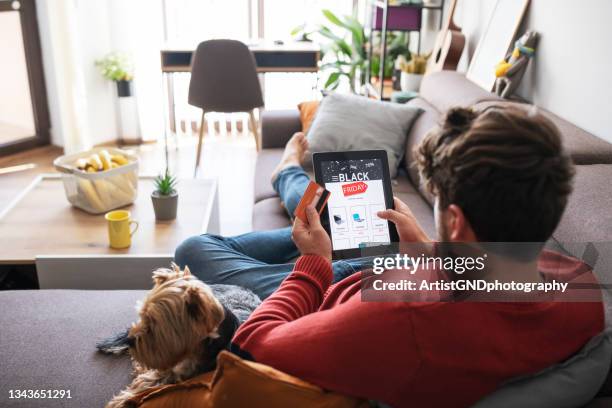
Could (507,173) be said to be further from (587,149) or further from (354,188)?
(587,149)

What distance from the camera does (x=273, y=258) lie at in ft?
5.83

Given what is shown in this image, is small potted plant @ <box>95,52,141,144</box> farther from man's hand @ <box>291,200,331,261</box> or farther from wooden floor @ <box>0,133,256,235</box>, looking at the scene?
man's hand @ <box>291,200,331,261</box>

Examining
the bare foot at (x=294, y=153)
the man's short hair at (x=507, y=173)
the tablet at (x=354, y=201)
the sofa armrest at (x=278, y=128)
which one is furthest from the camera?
the sofa armrest at (x=278, y=128)

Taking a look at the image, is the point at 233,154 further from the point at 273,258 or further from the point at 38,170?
the point at 273,258

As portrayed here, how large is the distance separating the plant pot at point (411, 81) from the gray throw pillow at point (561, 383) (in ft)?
9.20

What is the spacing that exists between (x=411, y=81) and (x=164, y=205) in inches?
77.9

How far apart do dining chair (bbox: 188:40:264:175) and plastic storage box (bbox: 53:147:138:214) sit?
1521 millimetres

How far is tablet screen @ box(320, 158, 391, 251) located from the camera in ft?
4.72

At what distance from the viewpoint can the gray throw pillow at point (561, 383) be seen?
843 mm

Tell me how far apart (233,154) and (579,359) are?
3.62 metres

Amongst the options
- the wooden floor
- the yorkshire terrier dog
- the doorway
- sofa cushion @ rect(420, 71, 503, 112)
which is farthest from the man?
the doorway

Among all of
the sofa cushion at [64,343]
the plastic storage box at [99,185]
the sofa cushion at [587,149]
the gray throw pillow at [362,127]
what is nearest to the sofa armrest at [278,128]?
the gray throw pillow at [362,127]

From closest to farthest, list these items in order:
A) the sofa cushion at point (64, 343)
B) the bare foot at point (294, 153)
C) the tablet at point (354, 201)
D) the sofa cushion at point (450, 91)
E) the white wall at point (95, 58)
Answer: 1. the sofa cushion at point (64, 343)
2. the tablet at point (354, 201)
3. the bare foot at point (294, 153)
4. the sofa cushion at point (450, 91)
5. the white wall at point (95, 58)

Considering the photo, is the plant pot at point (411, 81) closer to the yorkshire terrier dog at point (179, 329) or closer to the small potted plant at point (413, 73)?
the small potted plant at point (413, 73)
